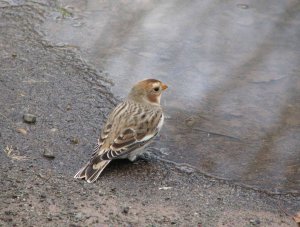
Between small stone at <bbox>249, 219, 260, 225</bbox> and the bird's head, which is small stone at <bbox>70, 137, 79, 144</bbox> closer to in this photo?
the bird's head

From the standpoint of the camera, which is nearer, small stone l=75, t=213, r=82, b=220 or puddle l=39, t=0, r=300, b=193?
small stone l=75, t=213, r=82, b=220

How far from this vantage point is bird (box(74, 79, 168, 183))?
20.6 feet

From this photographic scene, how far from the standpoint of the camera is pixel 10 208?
5.57 metres

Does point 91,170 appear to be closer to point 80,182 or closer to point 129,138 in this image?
point 80,182

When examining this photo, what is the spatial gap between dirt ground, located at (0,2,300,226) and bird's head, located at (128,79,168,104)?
464 mm

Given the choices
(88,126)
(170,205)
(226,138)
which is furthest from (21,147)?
(226,138)

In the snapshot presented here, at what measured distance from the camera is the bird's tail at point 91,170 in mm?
6141

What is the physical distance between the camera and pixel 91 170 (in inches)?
244

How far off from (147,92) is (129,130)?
751mm

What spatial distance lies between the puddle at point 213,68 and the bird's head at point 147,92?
377mm

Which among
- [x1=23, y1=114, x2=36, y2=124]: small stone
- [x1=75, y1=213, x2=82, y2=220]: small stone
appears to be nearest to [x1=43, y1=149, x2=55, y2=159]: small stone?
[x1=23, y1=114, x2=36, y2=124]: small stone

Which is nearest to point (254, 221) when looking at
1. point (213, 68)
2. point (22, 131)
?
point (22, 131)

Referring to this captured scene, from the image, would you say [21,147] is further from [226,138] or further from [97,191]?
[226,138]

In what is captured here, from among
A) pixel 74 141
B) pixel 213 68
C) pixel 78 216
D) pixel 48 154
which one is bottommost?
pixel 213 68
